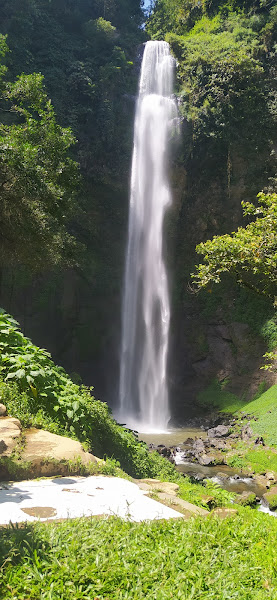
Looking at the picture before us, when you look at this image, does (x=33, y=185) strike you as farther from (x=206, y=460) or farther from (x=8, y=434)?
(x=206, y=460)

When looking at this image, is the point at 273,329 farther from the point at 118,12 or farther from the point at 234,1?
the point at 118,12

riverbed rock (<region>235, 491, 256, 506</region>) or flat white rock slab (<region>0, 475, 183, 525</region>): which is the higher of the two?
flat white rock slab (<region>0, 475, 183, 525</region>)

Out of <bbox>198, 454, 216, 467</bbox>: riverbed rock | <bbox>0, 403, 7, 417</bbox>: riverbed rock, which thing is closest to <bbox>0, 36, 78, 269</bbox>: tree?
<bbox>0, 403, 7, 417</bbox>: riverbed rock

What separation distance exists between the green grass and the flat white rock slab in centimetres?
23

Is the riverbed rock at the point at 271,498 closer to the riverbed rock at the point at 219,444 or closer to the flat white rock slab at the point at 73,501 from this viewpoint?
the riverbed rock at the point at 219,444

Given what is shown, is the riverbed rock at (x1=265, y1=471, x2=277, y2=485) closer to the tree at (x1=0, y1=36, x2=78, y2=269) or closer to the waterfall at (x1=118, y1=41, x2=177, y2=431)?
the tree at (x1=0, y1=36, x2=78, y2=269)

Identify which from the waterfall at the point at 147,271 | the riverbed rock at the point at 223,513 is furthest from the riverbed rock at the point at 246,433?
the riverbed rock at the point at 223,513

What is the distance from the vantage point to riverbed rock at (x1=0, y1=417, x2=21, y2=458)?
406 cm

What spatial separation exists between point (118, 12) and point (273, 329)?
89.8 feet

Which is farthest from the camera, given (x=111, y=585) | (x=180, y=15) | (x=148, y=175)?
(x=180, y=15)

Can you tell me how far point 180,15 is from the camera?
32094 millimetres

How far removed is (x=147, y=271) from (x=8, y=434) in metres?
21.8

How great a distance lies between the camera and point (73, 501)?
336 cm


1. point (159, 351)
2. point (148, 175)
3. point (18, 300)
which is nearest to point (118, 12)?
point (148, 175)
